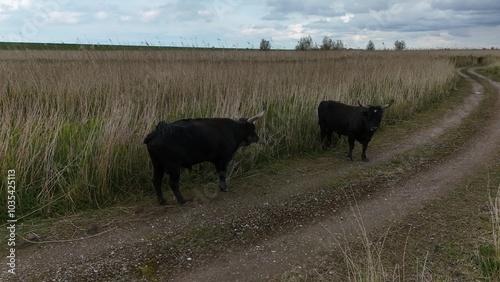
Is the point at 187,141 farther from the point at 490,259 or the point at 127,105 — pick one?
the point at 490,259

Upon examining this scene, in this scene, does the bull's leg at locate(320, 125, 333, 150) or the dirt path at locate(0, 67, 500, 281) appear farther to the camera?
the bull's leg at locate(320, 125, 333, 150)

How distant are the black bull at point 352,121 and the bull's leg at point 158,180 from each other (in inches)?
155

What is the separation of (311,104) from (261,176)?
10.1 feet

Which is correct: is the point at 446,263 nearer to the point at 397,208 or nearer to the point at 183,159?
the point at 397,208

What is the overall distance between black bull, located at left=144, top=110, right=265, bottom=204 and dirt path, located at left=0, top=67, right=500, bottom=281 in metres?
0.52

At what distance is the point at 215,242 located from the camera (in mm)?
4199

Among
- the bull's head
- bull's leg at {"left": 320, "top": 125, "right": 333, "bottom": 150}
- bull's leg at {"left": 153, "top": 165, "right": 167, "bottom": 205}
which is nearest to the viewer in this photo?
bull's leg at {"left": 153, "top": 165, "right": 167, "bottom": 205}

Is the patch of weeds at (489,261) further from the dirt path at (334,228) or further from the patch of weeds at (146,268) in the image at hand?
the patch of weeds at (146,268)

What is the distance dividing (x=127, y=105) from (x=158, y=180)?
7.87ft

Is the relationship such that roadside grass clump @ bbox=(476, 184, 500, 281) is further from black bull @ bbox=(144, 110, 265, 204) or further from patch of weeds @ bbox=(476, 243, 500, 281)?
black bull @ bbox=(144, 110, 265, 204)

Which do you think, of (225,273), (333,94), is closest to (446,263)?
(225,273)

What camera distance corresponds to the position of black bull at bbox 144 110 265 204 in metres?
4.65

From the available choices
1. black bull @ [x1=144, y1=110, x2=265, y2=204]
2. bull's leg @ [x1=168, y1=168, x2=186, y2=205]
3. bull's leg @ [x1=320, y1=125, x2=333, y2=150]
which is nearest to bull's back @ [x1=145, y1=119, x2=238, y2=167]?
black bull @ [x1=144, y1=110, x2=265, y2=204]

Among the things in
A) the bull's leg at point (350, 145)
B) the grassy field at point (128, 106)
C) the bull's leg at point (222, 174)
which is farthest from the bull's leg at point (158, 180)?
the bull's leg at point (350, 145)
